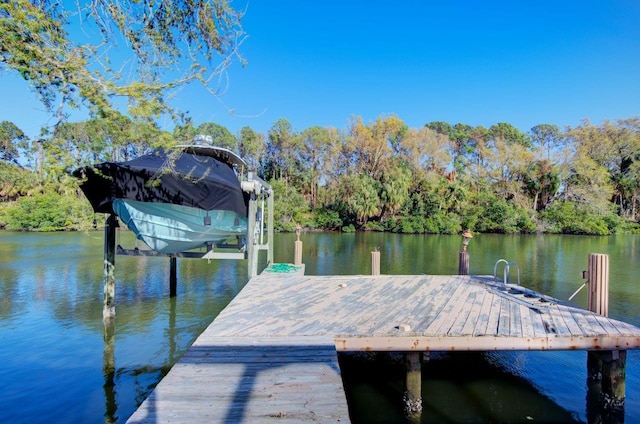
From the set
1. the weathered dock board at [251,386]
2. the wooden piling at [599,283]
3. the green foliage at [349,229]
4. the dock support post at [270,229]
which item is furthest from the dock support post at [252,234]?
the green foliage at [349,229]

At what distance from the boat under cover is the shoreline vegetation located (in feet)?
92.4

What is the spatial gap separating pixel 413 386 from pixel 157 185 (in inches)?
199

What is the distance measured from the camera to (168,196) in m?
6.72

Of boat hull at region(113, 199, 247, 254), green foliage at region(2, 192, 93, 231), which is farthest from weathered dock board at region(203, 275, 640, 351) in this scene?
green foliage at region(2, 192, 93, 231)

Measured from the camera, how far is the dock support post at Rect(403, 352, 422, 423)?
4652 millimetres

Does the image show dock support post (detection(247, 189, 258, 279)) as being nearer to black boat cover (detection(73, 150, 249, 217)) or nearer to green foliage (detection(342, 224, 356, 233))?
black boat cover (detection(73, 150, 249, 217))

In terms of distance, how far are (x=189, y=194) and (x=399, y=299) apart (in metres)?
4.03

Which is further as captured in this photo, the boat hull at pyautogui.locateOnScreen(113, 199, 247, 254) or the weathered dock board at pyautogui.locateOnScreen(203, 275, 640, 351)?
the boat hull at pyautogui.locateOnScreen(113, 199, 247, 254)

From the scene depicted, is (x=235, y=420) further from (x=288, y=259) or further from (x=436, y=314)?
(x=288, y=259)

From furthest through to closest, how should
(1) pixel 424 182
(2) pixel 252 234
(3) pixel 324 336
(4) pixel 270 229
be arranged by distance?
(1) pixel 424 182 → (4) pixel 270 229 → (2) pixel 252 234 → (3) pixel 324 336

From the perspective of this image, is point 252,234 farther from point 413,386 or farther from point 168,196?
point 413,386

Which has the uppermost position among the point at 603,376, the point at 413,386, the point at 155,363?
the point at 603,376

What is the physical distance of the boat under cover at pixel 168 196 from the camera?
21.1 feet

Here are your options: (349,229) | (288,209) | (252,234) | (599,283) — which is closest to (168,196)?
(252,234)
